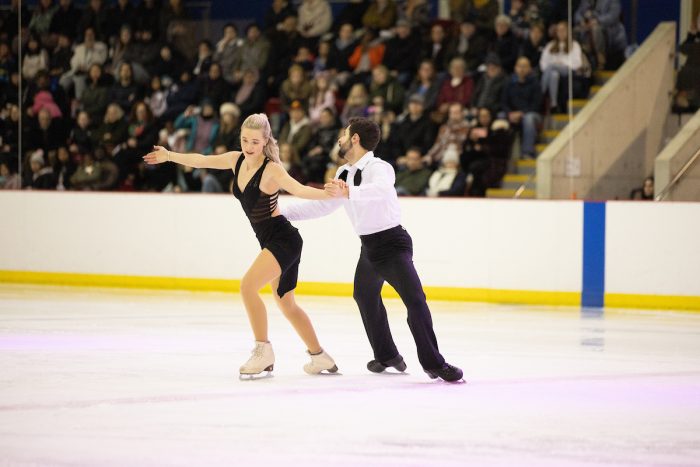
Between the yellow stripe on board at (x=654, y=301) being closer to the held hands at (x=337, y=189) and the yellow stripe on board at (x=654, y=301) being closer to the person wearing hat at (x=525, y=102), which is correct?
the person wearing hat at (x=525, y=102)

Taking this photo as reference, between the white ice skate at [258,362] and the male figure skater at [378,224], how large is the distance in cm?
68

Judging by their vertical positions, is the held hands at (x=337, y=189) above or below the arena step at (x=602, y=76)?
below

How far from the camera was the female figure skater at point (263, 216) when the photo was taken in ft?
22.7

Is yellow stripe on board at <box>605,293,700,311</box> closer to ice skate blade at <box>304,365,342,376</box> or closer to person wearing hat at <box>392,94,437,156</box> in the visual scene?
person wearing hat at <box>392,94,437,156</box>

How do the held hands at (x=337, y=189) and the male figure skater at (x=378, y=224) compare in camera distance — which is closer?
the held hands at (x=337, y=189)

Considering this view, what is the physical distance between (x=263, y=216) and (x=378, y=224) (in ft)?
2.12

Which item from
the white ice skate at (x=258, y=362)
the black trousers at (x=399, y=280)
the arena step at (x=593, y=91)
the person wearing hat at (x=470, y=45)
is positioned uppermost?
the person wearing hat at (x=470, y=45)

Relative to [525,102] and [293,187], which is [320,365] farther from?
[525,102]

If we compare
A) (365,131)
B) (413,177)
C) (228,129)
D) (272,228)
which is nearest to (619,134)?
(413,177)

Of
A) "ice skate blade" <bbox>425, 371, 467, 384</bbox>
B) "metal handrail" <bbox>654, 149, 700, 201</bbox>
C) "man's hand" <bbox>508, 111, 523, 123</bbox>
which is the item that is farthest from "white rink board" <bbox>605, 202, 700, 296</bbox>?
"ice skate blade" <bbox>425, 371, 467, 384</bbox>

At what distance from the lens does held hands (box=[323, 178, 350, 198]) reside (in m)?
6.63

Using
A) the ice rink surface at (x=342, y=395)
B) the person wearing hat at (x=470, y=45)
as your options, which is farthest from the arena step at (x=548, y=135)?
the ice rink surface at (x=342, y=395)

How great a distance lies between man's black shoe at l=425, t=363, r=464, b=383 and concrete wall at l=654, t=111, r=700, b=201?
6173 millimetres

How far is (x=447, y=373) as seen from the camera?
6.91 meters
